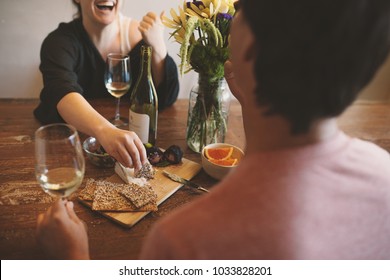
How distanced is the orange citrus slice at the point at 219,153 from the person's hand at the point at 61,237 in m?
0.48

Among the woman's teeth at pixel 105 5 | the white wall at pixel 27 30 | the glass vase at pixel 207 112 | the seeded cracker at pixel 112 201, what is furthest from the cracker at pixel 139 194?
the white wall at pixel 27 30

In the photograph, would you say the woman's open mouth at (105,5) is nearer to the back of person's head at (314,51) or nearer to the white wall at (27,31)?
the white wall at (27,31)

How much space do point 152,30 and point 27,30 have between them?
3.46ft

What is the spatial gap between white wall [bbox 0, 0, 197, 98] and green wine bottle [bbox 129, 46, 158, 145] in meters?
1.06

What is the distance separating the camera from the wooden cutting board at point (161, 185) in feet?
2.76

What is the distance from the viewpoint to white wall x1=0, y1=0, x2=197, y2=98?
210cm

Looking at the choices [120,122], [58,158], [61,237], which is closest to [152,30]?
[120,122]

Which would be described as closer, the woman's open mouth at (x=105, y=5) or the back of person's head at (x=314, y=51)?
the back of person's head at (x=314, y=51)

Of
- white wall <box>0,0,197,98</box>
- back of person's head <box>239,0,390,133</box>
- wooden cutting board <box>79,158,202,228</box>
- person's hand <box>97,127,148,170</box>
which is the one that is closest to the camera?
back of person's head <box>239,0,390,133</box>

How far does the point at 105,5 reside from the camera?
1.58m

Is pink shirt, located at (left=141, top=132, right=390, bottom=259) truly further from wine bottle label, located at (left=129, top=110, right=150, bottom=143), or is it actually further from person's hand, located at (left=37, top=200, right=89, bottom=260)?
wine bottle label, located at (left=129, top=110, right=150, bottom=143)

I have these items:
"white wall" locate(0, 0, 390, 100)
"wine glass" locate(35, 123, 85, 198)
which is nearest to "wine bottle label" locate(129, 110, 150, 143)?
"wine glass" locate(35, 123, 85, 198)

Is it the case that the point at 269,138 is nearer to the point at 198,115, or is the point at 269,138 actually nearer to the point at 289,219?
the point at 289,219

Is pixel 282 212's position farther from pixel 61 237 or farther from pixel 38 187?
pixel 38 187
